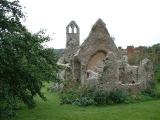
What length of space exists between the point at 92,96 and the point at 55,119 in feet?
16.4

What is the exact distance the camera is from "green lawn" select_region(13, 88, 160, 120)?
18.1 m

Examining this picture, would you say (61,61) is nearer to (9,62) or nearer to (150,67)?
(150,67)

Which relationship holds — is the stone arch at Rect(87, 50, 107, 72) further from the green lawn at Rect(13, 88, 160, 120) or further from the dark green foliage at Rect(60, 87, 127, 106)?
the green lawn at Rect(13, 88, 160, 120)

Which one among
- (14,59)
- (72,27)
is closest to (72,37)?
(72,27)

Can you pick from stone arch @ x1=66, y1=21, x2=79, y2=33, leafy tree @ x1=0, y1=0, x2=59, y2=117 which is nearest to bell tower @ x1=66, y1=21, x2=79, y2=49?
stone arch @ x1=66, y1=21, x2=79, y2=33

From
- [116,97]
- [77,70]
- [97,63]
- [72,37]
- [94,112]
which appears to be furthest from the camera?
[72,37]

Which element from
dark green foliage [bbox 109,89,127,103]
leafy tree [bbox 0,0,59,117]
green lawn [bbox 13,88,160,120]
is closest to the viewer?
leafy tree [bbox 0,0,59,117]

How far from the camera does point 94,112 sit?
63.8 feet

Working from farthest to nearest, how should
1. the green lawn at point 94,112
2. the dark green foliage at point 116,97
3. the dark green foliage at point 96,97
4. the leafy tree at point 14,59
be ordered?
the dark green foliage at point 116,97
the dark green foliage at point 96,97
the green lawn at point 94,112
the leafy tree at point 14,59

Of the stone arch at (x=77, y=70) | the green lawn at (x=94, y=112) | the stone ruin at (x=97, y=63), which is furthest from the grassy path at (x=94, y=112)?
the stone arch at (x=77, y=70)

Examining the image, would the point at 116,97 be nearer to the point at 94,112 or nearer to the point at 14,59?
the point at 94,112

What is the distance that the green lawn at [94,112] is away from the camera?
18.1 m

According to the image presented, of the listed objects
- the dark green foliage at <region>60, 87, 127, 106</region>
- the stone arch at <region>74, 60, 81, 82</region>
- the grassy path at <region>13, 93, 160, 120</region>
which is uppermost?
the stone arch at <region>74, 60, 81, 82</region>

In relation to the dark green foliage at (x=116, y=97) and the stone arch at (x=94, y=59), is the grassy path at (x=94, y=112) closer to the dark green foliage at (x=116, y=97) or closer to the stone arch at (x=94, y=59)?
the dark green foliage at (x=116, y=97)
